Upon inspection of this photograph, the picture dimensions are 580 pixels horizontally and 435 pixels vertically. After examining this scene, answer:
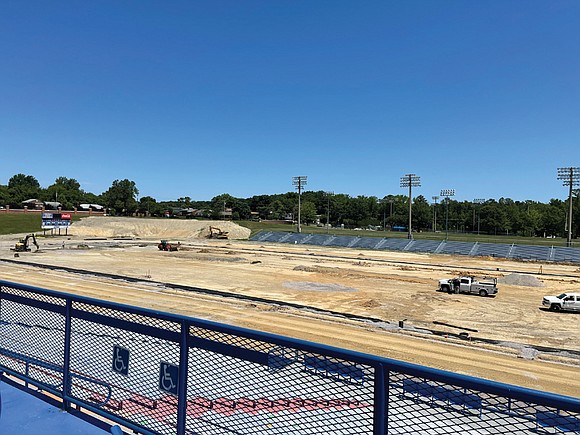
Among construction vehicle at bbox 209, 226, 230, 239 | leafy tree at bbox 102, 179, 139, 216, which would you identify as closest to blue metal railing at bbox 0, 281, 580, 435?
construction vehicle at bbox 209, 226, 230, 239

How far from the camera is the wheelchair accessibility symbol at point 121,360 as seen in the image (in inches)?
220

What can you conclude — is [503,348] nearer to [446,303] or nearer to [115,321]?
[446,303]

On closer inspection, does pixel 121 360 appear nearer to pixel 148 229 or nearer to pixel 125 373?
pixel 125 373

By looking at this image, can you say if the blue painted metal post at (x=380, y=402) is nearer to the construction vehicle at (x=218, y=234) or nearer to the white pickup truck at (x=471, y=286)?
the white pickup truck at (x=471, y=286)

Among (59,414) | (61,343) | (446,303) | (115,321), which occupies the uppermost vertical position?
(115,321)

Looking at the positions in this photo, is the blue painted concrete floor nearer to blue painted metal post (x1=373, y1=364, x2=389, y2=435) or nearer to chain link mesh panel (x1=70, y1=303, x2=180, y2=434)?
chain link mesh panel (x1=70, y1=303, x2=180, y2=434)

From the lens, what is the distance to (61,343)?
6.71 m

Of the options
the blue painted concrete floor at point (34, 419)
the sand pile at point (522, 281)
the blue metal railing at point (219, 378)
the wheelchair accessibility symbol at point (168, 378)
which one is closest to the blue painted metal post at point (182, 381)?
the blue metal railing at point (219, 378)

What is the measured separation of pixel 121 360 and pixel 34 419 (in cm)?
151

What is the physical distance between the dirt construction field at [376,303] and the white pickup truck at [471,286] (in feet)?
2.45

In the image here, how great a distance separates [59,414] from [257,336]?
374cm

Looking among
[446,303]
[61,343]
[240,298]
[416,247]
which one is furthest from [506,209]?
[61,343]

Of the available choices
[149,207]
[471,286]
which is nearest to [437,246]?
[471,286]

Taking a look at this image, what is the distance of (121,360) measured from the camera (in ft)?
18.5
